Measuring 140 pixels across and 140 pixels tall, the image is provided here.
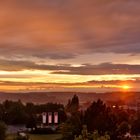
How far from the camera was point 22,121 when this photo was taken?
9081cm

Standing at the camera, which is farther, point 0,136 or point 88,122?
point 0,136

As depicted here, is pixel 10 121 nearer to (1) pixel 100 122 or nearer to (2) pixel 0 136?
(2) pixel 0 136

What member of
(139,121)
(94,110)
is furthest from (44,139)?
(94,110)

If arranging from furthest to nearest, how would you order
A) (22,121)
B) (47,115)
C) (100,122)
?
(22,121)
(47,115)
(100,122)

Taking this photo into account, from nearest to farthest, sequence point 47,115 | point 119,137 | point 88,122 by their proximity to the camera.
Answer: point 119,137, point 88,122, point 47,115

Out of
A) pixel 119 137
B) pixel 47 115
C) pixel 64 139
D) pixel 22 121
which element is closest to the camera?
pixel 119 137

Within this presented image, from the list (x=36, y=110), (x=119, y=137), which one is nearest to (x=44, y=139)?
(x=119, y=137)

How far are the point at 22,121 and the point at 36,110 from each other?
816 inches

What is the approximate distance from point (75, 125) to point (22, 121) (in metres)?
49.3

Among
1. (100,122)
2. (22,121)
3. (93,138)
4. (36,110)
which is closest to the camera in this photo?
(93,138)

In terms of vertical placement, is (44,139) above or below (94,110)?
below

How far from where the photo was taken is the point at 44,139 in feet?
202

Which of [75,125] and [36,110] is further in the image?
[36,110]

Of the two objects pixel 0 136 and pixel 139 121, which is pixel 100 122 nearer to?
pixel 0 136
